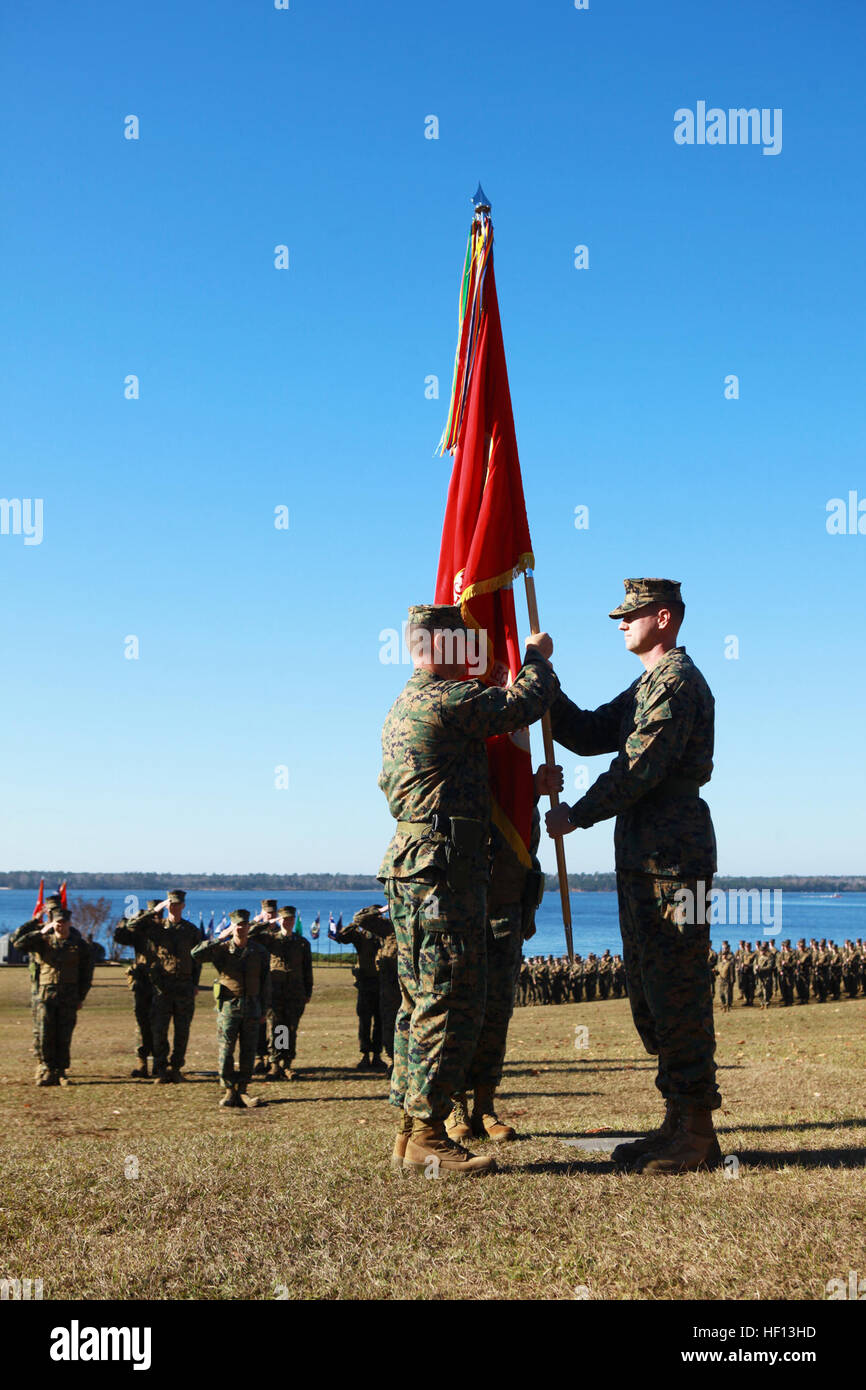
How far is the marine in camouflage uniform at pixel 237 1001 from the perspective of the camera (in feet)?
38.1

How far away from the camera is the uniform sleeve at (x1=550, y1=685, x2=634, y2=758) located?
18.8ft

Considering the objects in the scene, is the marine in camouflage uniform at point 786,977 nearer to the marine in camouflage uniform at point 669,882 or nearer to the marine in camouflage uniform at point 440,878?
the marine in camouflage uniform at point 669,882

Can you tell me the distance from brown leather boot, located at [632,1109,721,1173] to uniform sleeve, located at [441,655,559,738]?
195 cm

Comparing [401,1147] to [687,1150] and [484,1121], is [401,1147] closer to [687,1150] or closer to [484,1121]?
[687,1150]

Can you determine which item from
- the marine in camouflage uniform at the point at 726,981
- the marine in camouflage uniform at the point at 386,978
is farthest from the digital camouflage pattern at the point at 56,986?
the marine in camouflage uniform at the point at 726,981

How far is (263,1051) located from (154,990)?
68.8 inches

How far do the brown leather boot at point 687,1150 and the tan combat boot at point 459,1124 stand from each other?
1.43 m

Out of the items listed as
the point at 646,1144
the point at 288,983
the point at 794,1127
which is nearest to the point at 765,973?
the point at 288,983

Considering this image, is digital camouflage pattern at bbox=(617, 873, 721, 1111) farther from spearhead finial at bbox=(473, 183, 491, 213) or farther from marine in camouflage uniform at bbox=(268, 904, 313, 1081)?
marine in camouflage uniform at bbox=(268, 904, 313, 1081)

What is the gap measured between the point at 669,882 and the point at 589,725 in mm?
1046

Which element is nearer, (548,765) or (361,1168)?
(361,1168)
